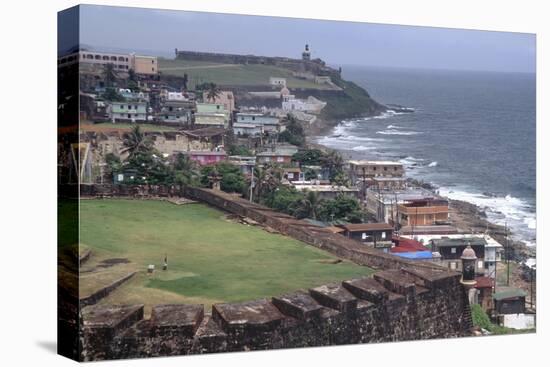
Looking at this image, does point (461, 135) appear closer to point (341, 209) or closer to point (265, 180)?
point (341, 209)

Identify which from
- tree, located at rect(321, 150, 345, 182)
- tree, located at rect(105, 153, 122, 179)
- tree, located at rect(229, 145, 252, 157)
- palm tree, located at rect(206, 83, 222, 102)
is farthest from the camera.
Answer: tree, located at rect(321, 150, 345, 182)

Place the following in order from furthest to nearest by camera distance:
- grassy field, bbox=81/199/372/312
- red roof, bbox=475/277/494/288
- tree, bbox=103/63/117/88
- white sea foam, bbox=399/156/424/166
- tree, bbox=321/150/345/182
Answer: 1. red roof, bbox=475/277/494/288
2. white sea foam, bbox=399/156/424/166
3. tree, bbox=321/150/345/182
4. tree, bbox=103/63/117/88
5. grassy field, bbox=81/199/372/312

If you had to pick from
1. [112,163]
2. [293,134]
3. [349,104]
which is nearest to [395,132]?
[349,104]

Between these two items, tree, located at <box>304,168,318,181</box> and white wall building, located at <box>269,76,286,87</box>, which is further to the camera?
tree, located at <box>304,168,318,181</box>

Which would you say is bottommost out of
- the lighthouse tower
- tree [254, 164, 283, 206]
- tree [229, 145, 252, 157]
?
tree [254, 164, 283, 206]

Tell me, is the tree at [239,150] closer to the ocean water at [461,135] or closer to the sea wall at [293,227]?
the sea wall at [293,227]

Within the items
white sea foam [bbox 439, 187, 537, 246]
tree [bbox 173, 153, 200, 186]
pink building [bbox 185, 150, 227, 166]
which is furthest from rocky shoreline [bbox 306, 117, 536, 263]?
tree [bbox 173, 153, 200, 186]

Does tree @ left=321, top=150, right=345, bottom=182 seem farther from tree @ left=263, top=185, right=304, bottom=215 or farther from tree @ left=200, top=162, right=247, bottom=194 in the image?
tree @ left=200, top=162, right=247, bottom=194

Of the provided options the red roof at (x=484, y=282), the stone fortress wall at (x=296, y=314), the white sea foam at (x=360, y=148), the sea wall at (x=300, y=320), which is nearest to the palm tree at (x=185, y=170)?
the stone fortress wall at (x=296, y=314)
